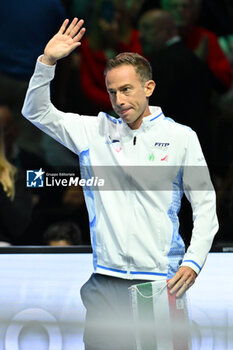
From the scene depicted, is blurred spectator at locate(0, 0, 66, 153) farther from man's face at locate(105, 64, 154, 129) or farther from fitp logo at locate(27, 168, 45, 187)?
man's face at locate(105, 64, 154, 129)

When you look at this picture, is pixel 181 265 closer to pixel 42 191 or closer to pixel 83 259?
pixel 83 259

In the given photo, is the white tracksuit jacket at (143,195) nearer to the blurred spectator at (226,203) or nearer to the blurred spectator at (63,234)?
the blurred spectator at (63,234)

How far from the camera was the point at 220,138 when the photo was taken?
186 inches

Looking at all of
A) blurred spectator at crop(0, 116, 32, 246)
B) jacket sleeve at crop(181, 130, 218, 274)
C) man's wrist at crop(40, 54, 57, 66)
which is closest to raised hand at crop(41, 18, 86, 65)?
man's wrist at crop(40, 54, 57, 66)

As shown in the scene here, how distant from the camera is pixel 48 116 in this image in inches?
108

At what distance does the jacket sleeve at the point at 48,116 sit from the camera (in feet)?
8.78

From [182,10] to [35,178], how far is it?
1383 mm

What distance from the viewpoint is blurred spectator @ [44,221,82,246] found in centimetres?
454

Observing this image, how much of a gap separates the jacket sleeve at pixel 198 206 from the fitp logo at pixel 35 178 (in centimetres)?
176

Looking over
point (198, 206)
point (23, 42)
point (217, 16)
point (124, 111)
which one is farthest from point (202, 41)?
point (198, 206)

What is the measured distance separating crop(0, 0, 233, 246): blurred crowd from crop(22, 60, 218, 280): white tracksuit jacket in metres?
1.92

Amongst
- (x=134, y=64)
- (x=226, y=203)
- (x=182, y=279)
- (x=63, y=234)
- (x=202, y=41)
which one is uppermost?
(x=202, y=41)

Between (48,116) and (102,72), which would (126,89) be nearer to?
(48,116)

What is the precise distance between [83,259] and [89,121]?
3.92 feet
